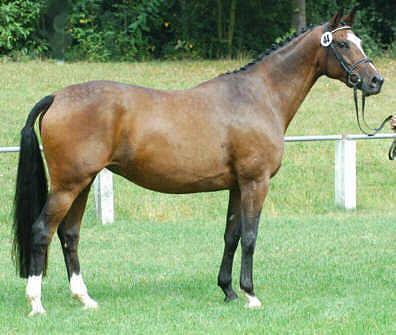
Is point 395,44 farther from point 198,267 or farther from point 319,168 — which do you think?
point 198,267

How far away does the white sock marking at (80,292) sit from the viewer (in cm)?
548

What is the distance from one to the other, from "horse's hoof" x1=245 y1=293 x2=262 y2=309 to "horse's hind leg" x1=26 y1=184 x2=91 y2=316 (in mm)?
1614

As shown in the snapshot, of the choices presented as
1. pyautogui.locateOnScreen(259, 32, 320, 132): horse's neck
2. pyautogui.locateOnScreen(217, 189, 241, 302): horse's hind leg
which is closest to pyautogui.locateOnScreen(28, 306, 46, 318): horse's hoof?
pyautogui.locateOnScreen(217, 189, 241, 302): horse's hind leg

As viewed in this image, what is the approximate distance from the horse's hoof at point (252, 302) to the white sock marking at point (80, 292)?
4.02 ft

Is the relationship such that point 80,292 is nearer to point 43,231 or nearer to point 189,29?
point 43,231

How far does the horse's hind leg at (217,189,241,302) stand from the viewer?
5746 millimetres

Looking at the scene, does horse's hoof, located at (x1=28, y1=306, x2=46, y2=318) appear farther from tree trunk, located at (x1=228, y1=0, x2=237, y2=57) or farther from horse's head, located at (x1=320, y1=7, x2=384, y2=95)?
tree trunk, located at (x1=228, y1=0, x2=237, y2=57)

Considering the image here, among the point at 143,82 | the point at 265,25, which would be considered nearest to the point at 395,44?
the point at 265,25

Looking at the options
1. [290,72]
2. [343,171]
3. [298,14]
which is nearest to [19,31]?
[298,14]

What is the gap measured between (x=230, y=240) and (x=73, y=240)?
4.31 feet

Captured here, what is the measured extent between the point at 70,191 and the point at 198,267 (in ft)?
6.96

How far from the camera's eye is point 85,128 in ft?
16.8

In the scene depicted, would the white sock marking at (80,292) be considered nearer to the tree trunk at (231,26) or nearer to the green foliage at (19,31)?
the green foliage at (19,31)

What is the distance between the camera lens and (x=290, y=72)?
568 cm
